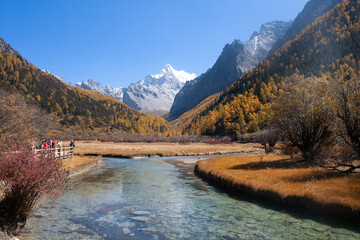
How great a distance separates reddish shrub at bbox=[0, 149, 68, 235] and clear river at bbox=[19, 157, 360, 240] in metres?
0.90

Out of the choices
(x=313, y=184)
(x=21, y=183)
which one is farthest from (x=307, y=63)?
(x=21, y=183)

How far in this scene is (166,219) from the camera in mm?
13648

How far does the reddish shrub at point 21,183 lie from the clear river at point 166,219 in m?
0.90

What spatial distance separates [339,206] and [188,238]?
856cm

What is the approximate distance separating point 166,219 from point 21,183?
7.39m

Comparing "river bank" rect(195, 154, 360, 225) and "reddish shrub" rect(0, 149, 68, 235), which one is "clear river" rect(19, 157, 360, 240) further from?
"river bank" rect(195, 154, 360, 225)

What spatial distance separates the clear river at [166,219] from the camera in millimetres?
11172

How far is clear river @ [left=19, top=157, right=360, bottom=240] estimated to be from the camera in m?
11.2

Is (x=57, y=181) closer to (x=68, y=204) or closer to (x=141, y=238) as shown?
(x=141, y=238)

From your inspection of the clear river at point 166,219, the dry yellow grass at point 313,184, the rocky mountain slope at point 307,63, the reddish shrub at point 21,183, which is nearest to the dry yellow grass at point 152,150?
the clear river at point 166,219

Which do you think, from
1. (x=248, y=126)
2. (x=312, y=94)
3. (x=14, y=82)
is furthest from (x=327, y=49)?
(x=14, y=82)

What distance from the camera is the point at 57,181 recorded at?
36.6 ft

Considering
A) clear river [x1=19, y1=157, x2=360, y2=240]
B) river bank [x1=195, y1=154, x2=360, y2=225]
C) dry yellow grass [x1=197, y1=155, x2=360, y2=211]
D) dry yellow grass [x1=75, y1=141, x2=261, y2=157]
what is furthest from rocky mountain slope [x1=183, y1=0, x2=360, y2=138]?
clear river [x1=19, y1=157, x2=360, y2=240]

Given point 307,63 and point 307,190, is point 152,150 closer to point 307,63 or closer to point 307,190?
point 307,190
